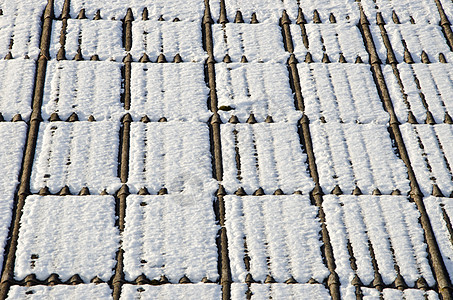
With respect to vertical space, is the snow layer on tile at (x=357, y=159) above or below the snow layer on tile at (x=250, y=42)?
below

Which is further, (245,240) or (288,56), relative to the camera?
(288,56)

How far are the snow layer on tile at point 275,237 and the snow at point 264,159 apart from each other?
16 centimetres

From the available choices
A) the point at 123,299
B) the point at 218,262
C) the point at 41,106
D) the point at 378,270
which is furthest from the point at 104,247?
the point at 378,270

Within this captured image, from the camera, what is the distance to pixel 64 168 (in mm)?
5469

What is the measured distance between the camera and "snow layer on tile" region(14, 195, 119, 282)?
477 cm

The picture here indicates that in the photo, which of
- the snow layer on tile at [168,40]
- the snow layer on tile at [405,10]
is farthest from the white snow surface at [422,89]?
the snow layer on tile at [168,40]

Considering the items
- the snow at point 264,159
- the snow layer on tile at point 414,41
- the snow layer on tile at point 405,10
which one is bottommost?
the snow at point 264,159

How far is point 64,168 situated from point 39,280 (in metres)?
1.17

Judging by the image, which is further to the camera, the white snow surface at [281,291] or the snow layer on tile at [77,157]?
→ the snow layer on tile at [77,157]

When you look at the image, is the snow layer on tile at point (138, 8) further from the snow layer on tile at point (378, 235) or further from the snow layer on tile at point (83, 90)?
the snow layer on tile at point (378, 235)

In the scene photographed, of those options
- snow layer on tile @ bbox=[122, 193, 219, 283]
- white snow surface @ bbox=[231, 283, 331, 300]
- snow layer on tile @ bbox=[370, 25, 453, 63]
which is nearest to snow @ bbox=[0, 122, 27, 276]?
snow layer on tile @ bbox=[122, 193, 219, 283]

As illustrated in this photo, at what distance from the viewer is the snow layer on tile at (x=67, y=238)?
4773mm

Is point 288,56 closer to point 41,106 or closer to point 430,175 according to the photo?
point 430,175

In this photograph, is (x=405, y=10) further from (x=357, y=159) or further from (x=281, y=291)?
(x=281, y=291)
